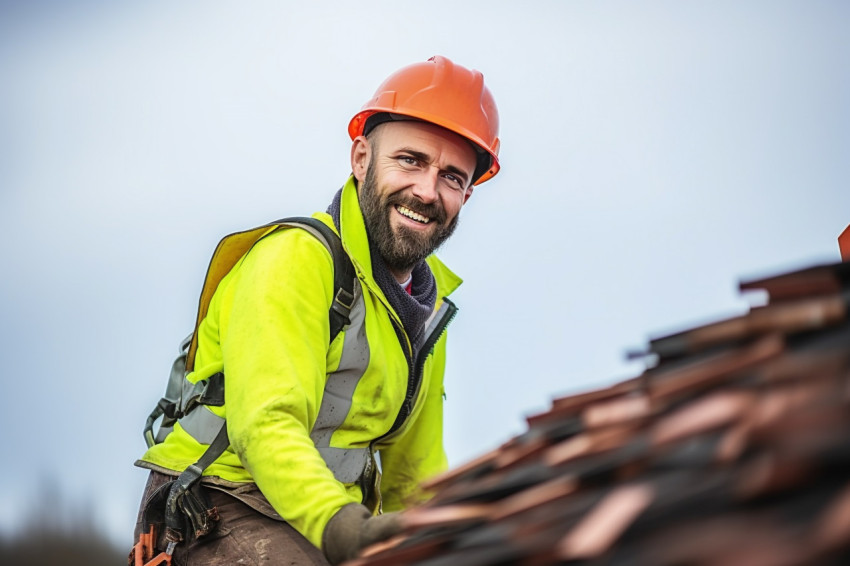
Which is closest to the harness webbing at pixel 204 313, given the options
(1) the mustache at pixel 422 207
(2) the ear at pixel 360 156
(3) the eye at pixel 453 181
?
(1) the mustache at pixel 422 207

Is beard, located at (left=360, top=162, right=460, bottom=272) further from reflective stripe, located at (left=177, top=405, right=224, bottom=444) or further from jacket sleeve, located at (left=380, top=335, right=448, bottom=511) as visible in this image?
reflective stripe, located at (left=177, top=405, right=224, bottom=444)

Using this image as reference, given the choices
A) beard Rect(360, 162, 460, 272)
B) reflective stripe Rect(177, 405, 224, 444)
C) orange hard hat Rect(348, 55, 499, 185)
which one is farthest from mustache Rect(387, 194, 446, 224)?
reflective stripe Rect(177, 405, 224, 444)

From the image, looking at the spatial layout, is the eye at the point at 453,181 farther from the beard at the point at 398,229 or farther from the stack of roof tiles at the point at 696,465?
the stack of roof tiles at the point at 696,465

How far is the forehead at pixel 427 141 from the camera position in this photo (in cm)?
383

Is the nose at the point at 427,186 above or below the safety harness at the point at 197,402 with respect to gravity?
above

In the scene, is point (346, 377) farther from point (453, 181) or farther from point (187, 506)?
point (453, 181)

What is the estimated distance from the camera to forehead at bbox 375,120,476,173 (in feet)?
12.6

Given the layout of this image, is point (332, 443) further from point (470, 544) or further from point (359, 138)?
point (470, 544)

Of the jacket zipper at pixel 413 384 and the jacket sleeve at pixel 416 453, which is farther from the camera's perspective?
the jacket sleeve at pixel 416 453

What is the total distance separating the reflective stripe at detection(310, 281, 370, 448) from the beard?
400mm

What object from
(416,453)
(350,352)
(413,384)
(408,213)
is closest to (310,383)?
(350,352)

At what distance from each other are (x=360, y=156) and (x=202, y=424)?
4.61ft

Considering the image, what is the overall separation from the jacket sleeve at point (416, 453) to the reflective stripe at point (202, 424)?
41.5 inches

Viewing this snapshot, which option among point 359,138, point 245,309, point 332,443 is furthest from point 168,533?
point 359,138
